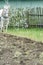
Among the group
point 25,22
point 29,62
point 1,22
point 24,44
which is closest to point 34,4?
point 25,22

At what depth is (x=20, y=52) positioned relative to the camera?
9688mm

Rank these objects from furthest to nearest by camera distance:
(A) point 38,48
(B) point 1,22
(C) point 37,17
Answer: (C) point 37,17
(B) point 1,22
(A) point 38,48

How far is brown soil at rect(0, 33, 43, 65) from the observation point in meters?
8.93

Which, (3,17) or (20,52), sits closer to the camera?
(20,52)

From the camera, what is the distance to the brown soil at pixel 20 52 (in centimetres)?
893

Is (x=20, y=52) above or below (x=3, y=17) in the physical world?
above

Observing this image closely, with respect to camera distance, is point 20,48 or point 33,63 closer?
point 33,63

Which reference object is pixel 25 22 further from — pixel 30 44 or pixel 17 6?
pixel 30 44

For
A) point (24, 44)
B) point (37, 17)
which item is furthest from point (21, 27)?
point (24, 44)

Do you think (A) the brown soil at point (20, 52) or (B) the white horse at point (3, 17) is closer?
(A) the brown soil at point (20, 52)

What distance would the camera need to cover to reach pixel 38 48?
10133 millimetres

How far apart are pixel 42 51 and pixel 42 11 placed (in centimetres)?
1259

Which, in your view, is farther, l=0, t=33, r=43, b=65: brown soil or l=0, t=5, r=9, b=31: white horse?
l=0, t=5, r=9, b=31: white horse

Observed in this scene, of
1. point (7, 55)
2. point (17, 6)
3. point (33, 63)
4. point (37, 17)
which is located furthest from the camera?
point (17, 6)
